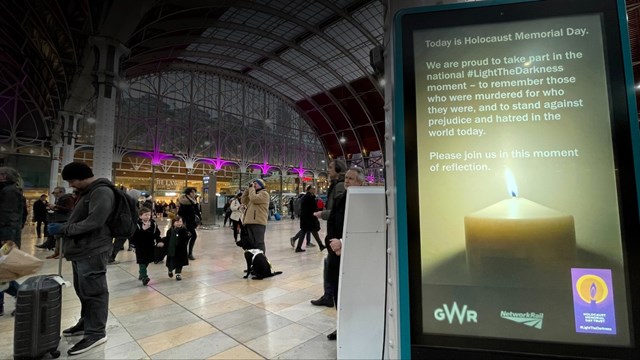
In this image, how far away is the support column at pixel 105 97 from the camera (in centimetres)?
887

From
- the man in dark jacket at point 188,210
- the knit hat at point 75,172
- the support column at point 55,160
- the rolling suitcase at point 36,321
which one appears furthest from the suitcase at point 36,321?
the support column at point 55,160

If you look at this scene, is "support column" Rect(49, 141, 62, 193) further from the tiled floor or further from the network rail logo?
the network rail logo

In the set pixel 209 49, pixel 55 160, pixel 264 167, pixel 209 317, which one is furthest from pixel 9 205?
pixel 264 167

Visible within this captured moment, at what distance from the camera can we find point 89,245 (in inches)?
108

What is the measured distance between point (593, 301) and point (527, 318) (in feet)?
0.70

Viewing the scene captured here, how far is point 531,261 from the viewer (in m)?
1.03

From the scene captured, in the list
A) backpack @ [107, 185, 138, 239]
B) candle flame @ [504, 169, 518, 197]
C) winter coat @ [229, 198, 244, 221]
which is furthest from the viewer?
winter coat @ [229, 198, 244, 221]

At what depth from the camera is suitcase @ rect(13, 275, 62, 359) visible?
8.13 ft

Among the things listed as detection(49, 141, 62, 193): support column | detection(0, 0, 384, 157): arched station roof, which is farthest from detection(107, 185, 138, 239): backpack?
detection(49, 141, 62, 193): support column

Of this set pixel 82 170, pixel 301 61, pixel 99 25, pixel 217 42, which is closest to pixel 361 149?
pixel 301 61

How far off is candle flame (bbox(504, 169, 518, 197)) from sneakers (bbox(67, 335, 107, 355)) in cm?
354

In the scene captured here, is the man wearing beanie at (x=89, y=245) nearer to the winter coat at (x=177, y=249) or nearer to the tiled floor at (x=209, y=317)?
the tiled floor at (x=209, y=317)

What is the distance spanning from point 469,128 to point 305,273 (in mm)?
4890

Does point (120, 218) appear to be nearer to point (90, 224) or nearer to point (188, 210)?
point (90, 224)
